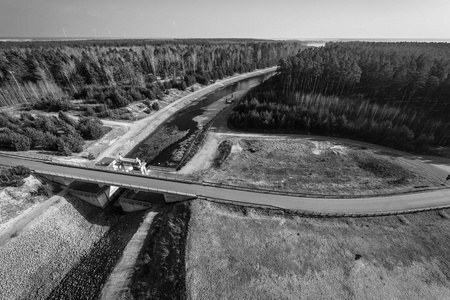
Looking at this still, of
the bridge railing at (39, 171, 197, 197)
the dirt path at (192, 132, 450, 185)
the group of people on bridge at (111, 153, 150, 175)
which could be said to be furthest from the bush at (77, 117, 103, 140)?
the dirt path at (192, 132, 450, 185)

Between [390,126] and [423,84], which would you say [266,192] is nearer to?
[390,126]

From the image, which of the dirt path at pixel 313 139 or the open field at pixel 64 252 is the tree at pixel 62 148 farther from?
the dirt path at pixel 313 139

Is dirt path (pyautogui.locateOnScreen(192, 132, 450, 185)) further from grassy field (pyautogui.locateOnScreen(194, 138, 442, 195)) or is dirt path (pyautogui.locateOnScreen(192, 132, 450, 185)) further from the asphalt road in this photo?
the asphalt road

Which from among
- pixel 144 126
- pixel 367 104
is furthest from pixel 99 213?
pixel 367 104

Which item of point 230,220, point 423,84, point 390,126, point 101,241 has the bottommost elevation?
point 101,241

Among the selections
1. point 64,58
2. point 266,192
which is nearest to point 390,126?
point 266,192

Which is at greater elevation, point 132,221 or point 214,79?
point 214,79

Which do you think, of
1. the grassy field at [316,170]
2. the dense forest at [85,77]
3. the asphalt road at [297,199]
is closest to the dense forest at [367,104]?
the grassy field at [316,170]

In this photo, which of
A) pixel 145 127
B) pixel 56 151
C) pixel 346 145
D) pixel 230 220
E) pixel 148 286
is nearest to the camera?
pixel 148 286
